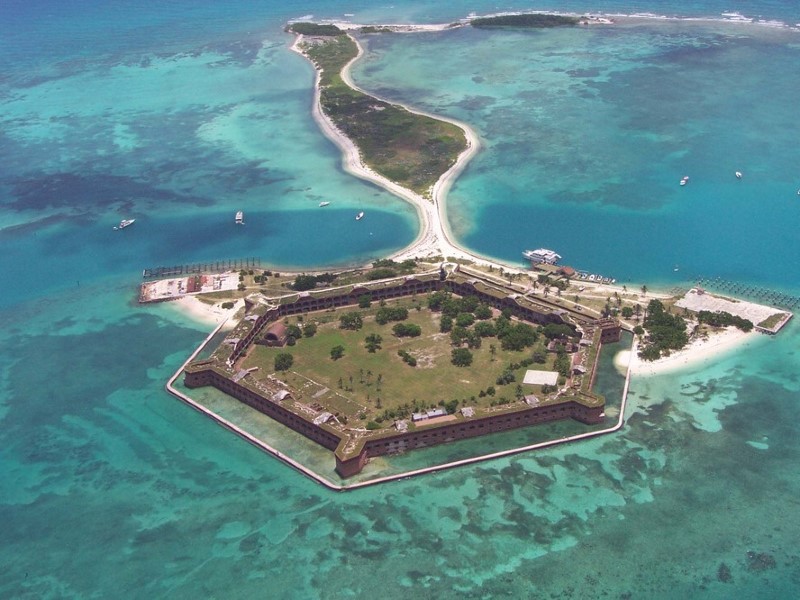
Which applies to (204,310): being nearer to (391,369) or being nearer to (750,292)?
(391,369)

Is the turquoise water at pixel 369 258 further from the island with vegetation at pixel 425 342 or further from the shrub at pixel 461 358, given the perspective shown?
the shrub at pixel 461 358

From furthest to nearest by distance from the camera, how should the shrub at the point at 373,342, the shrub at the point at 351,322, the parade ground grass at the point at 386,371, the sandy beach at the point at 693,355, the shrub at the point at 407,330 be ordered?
the shrub at the point at 351,322
the shrub at the point at 407,330
the shrub at the point at 373,342
the sandy beach at the point at 693,355
the parade ground grass at the point at 386,371

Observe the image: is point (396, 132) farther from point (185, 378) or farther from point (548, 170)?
point (185, 378)

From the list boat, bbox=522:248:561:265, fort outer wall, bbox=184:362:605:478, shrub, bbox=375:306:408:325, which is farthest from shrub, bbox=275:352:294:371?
boat, bbox=522:248:561:265

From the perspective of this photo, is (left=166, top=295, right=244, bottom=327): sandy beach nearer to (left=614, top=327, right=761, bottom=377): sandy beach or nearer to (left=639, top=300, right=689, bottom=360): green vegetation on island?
(left=614, top=327, right=761, bottom=377): sandy beach

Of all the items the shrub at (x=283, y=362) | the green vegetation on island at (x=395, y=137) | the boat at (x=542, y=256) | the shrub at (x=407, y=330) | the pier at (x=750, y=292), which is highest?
the green vegetation on island at (x=395, y=137)

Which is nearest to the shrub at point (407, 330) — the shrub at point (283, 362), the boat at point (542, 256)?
the shrub at point (283, 362)

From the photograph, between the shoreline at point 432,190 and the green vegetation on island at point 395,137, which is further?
the green vegetation on island at point 395,137
